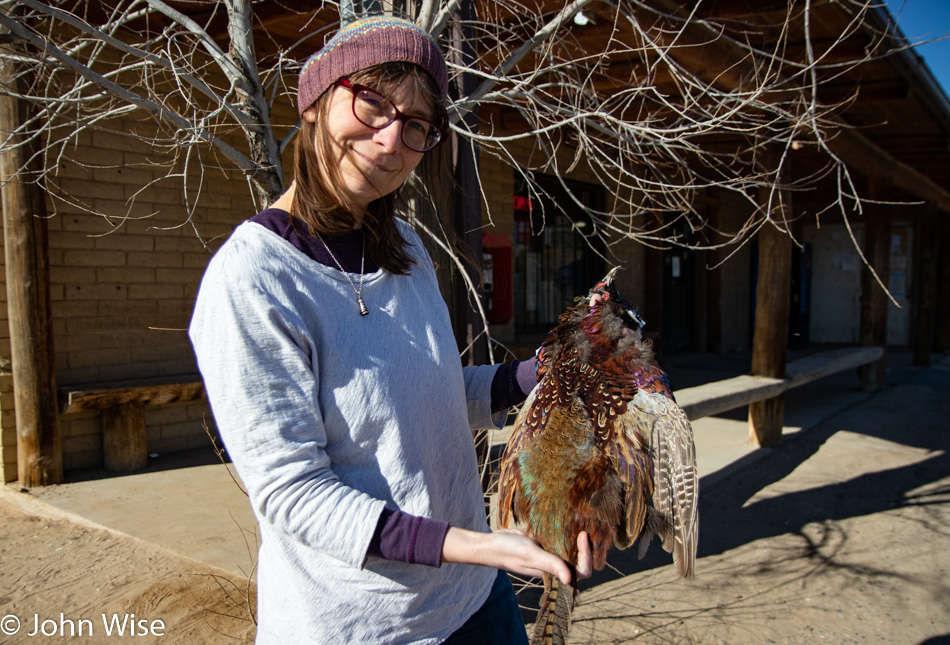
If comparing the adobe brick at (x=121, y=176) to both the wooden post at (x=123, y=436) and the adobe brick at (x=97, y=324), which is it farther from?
the wooden post at (x=123, y=436)

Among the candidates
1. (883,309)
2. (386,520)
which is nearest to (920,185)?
(883,309)

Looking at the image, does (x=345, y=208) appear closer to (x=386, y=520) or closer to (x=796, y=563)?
Answer: (x=386, y=520)

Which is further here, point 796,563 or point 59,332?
point 59,332

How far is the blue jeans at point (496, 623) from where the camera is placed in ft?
4.77

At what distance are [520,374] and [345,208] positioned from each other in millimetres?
733

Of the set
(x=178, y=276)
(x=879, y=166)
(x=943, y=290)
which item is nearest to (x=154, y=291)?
(x=178, y=276)

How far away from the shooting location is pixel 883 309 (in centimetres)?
1030

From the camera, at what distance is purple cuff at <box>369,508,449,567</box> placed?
1090mm

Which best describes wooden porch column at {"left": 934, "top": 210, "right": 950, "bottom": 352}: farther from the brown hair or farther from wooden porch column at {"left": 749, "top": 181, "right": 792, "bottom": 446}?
the brown hair

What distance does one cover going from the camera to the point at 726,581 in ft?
12.8

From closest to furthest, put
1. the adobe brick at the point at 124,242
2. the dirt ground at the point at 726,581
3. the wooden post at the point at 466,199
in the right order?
the wooden post at the point at 466,199 < the dirt ground at the point at 726,581 < the adobe brick at the point at 124,242

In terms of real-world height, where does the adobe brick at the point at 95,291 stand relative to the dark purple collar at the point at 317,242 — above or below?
below

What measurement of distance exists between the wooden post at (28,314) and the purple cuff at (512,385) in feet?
13.5

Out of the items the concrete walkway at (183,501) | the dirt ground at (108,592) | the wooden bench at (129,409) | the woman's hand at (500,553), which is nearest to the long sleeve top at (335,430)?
the woman's hand at (500,553)
